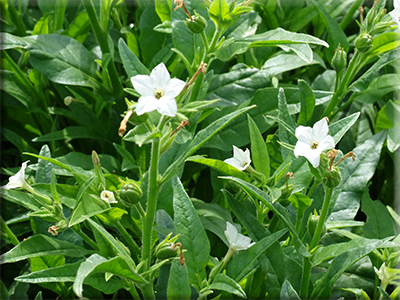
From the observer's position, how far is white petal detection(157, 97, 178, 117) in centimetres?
52

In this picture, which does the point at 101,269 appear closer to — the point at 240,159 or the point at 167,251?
the point at 167,251

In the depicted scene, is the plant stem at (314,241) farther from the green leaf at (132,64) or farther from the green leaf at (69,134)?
the green leaf at (69,134)

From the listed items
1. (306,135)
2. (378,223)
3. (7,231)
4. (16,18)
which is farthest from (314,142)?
(16,18)

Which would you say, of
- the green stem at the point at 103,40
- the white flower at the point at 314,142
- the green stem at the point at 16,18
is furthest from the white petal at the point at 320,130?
the green stem at the point at 16,18

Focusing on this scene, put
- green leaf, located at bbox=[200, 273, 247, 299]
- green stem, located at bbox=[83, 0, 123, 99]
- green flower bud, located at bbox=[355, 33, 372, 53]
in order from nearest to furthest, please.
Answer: green leaf, located at bbox=[200, 273, 247, 299]
green flower bud, located at bbox=[355, 33, 372, 53]
green stem, located at bbox=[83, 0, 123, 99]

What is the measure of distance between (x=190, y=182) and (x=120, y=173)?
0.69ft

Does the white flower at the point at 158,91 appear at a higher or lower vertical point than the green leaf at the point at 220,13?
lower

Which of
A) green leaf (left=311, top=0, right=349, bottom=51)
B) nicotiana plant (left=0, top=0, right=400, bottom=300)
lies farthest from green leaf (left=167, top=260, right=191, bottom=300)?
green leaf (left=311, top=0, right=349, bottom=51)

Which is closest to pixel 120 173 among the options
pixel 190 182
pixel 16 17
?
pixel 190 182

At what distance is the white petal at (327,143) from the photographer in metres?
0.58

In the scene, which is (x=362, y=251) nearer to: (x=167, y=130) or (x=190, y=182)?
(x=167, y=130)

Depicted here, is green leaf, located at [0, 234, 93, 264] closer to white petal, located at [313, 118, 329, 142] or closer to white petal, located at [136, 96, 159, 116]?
white petal, located at [136, 96, 159, 116]

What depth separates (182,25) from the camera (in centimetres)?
86

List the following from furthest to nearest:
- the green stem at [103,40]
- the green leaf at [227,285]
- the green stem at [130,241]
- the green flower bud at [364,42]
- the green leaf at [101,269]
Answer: the green stem at [103,40] < the green flower bud at [364,42] < the green stem at [130,241] < the green leaf at [227,285] < the green leaf at [101,269]
